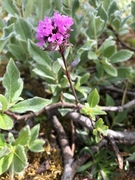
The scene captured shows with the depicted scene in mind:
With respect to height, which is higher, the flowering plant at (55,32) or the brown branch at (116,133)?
the flowering plant at (55,32)

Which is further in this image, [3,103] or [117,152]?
[117,152]

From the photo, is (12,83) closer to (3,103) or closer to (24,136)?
(3,103)

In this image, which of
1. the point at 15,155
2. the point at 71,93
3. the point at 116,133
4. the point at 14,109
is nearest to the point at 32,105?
the point at 14,109

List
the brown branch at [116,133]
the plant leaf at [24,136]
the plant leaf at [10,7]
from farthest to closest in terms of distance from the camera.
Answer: the plant leaf at [10,7] < the brown branch at [116,133] < the plant leaf at [24,136]

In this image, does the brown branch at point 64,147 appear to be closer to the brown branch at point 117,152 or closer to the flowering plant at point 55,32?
the brown branch at point 117,152

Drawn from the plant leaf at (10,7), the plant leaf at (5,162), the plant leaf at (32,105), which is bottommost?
the plant leaf at (5,162)

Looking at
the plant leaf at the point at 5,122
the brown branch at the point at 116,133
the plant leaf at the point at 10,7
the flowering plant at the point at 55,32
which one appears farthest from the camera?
the plant leaf at the point at 10,7

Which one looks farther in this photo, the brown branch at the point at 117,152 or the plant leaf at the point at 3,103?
the brown branch at the point at 117,152

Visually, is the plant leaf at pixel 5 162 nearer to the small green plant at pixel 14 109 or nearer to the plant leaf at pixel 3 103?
the small green plant at pixel 14 109

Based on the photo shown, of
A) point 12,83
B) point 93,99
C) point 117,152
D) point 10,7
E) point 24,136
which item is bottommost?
point 117,152

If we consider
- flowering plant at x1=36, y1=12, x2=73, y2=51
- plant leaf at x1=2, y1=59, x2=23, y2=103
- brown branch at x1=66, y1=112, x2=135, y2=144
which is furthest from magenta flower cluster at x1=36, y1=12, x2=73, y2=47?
brown branch at x1=66, y1=112, x2=135, y2=144

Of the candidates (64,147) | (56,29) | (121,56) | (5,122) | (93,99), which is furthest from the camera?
(121,56)

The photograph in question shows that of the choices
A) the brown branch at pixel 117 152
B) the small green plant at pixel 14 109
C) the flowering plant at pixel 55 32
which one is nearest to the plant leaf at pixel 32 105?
the small green plant at pixel 14 109
